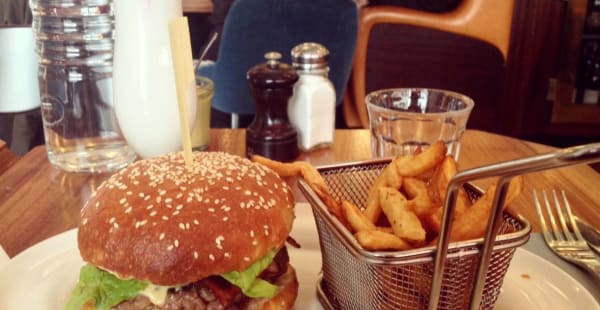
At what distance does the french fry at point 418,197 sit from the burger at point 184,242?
0.83 ft

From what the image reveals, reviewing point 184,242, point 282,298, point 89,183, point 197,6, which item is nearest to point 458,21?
point 197,6

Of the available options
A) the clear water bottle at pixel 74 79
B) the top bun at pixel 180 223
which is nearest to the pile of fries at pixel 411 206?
the top bun at pixel 180 223

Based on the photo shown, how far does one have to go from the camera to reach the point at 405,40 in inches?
155

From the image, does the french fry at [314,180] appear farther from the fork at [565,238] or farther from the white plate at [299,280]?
the fork at [565,238]

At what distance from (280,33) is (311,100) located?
161 centimetres

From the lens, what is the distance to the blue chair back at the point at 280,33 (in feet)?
10.6

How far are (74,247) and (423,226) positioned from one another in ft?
2.49

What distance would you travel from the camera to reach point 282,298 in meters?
1.13

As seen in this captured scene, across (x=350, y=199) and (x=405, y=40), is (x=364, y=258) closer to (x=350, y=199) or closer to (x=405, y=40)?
(x=350, y=199)

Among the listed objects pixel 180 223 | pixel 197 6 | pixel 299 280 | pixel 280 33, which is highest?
pixel 197 6

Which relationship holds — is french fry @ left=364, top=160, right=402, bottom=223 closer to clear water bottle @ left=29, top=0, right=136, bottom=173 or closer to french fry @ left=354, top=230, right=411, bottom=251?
french fry @ left=354, top=230, right=411, bottom=251

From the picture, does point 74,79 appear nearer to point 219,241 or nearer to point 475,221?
point 219,241

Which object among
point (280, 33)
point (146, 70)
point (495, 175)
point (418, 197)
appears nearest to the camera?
point (495, 175)

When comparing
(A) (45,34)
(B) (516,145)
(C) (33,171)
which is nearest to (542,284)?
(B) (516,145)
